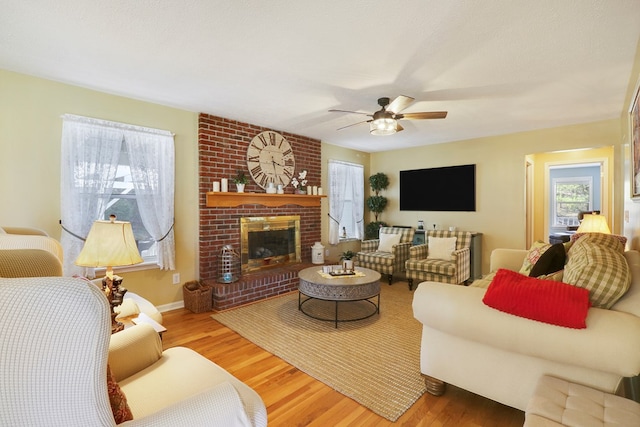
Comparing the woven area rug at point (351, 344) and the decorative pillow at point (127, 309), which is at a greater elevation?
the decorative pillow at point (127, 309)

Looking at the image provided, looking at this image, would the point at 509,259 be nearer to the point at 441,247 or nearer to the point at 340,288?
the point at 441,247

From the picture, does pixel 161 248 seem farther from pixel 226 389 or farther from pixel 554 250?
pixel 554 250

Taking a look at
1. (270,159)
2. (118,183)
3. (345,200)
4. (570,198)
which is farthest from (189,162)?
(570,198)

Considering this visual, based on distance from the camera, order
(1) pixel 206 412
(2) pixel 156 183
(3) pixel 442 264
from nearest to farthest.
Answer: (1) pixel 206 412
(2) pixel 156 183
(3) pixel 442 264

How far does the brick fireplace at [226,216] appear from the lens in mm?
3727

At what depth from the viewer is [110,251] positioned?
166 centimetres

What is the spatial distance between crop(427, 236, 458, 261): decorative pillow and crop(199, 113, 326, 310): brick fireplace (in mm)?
1996

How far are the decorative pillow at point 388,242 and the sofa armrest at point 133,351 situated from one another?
3.98m

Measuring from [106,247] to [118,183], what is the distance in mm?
1915

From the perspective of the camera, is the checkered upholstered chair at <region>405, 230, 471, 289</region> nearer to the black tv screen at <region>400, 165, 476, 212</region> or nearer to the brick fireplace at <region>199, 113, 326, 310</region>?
the black tv screen at <region>400, 165, 476, 212</region>

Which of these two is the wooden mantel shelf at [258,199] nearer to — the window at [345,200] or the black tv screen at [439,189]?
the window at [345,200]

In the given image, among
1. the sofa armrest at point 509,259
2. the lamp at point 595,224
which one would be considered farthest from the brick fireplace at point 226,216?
the lamp at point 595,224

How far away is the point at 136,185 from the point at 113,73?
1154 millimetres

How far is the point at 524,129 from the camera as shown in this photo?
4.39 meters
